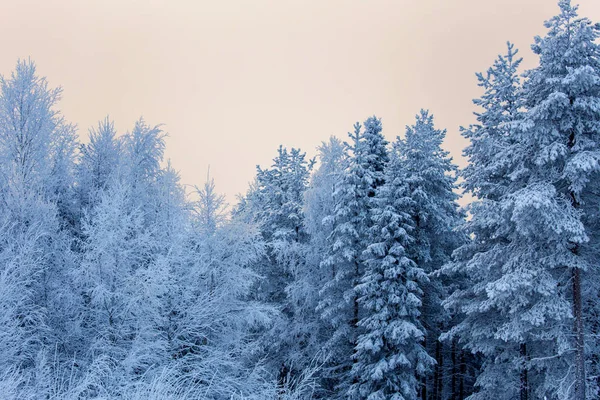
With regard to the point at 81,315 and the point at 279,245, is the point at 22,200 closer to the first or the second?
the point at 81,315

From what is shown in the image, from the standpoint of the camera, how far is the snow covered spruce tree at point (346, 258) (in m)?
17.9

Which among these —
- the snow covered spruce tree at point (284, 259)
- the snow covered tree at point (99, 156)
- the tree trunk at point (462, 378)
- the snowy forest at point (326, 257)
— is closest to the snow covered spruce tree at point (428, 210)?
the snowy forest at point (326, 257)

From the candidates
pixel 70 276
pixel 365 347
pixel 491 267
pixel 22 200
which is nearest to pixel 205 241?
pixel 70 276

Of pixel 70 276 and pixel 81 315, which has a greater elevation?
pixel 70 276

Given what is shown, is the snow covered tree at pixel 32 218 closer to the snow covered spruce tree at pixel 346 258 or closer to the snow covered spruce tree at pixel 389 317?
the snow covered spruce tree at pixel 346 258

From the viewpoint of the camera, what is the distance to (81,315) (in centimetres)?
1216

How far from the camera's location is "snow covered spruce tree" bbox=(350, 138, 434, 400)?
15477 millimetres

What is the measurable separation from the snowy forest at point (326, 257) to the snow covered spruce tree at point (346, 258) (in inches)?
4.1

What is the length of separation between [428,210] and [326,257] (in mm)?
5061

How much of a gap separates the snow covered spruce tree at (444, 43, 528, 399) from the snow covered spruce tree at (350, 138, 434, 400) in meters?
1.88

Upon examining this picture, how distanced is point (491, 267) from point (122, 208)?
39.7 ft

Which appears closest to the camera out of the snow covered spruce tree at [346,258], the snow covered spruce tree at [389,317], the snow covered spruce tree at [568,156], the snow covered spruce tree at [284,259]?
the snow covered spruce tree at [568,156]

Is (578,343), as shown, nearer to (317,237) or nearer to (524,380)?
(524,380)

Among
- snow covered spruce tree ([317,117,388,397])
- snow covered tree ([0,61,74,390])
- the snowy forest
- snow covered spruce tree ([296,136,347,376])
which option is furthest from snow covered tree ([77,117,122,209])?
snow covered spruce tree ([317,117,388,397])
